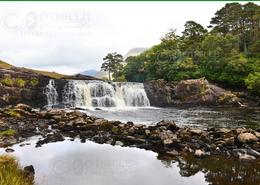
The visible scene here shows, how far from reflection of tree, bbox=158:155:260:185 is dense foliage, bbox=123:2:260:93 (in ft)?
120

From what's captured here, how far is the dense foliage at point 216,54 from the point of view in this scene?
56469 millimetres

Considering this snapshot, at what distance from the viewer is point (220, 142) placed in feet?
63.3

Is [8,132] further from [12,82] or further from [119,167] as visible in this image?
[12,82]

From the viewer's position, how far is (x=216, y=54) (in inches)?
2391

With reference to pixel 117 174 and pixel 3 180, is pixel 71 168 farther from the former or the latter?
pixel 3 180

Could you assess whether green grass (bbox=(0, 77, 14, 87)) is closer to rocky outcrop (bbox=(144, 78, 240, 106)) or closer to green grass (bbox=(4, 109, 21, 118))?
green grass (bbox=(4, 109, 21, 118))

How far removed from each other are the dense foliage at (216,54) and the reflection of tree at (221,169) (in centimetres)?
3644

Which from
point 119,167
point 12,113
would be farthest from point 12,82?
point 119,167

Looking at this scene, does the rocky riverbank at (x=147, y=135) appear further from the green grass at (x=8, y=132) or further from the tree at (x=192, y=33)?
the tree at (x=192, y=33)

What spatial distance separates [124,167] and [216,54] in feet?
163

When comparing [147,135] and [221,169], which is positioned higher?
[147,135]

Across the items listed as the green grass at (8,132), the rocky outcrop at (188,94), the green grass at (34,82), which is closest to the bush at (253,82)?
the rocky outcrop at (188,94)

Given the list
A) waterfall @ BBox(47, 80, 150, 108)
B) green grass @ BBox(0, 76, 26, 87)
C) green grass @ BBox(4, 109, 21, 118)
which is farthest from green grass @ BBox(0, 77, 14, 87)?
green grass @ BBox(4, 109, 21, 118)

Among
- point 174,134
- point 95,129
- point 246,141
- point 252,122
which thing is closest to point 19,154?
point 95,129
